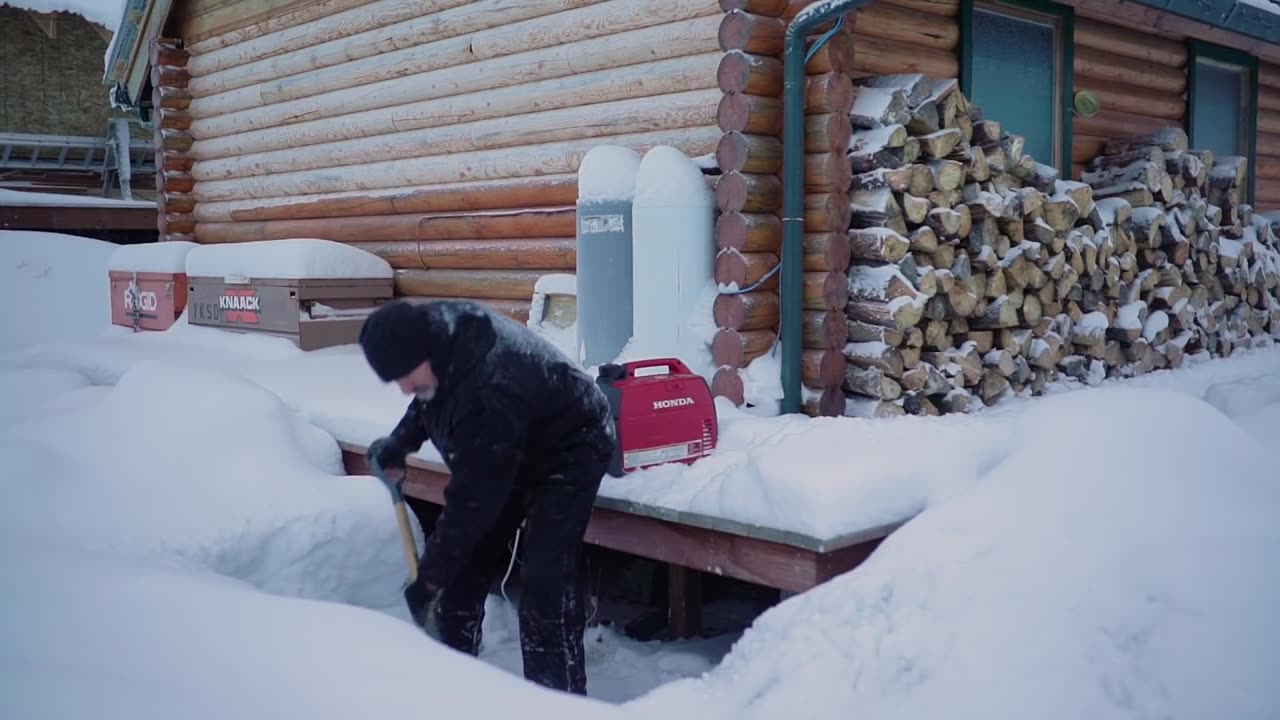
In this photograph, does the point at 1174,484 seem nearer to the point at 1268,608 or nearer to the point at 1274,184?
the point at 1268,608

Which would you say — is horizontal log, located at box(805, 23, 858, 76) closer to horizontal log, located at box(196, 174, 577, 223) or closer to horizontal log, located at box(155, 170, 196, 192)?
horizontal log, located at box(196, 174, 577, 223)

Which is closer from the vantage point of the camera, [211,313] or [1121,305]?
[1121,305]

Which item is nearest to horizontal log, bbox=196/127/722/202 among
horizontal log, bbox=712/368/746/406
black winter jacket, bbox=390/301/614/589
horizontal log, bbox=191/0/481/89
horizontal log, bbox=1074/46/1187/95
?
horizontal log, bbox=191/0/481/89

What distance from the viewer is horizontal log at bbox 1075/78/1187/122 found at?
8.53 metres

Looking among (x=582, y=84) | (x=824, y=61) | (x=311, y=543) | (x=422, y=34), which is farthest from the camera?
(x=422, y=34)

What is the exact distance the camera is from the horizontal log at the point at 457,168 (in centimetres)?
690

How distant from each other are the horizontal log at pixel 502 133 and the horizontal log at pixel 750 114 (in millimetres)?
547

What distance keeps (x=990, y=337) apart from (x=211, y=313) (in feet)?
21.3

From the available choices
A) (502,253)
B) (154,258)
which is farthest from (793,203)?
(154,258)

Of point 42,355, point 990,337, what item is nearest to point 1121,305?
point 990,337

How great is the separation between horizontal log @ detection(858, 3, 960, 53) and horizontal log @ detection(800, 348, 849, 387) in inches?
74.9

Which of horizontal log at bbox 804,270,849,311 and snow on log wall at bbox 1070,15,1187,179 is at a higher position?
snow on log wall at bbox 1070,15,1187,179

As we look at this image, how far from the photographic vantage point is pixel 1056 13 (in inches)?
314

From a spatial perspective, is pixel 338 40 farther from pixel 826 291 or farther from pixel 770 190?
pixel 826 291
